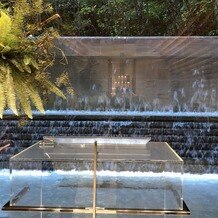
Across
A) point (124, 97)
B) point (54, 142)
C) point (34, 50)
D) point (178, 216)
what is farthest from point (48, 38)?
point (124, 97)

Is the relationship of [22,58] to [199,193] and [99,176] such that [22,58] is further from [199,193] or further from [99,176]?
[199,193]

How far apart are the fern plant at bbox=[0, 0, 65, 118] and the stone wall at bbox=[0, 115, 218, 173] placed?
17.0 feet

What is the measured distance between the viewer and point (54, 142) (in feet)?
8.48

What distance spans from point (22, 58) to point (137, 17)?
9.19 m

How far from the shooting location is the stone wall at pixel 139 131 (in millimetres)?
7539

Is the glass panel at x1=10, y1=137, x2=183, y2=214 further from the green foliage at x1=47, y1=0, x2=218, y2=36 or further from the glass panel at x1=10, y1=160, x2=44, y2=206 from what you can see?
the green foliage at x1=47, y1=0, x2=218, y2=36

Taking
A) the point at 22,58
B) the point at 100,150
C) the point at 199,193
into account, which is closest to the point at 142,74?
the point at 199,193

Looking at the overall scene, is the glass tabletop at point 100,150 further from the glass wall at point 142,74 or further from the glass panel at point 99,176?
the glass wall at point 142,74

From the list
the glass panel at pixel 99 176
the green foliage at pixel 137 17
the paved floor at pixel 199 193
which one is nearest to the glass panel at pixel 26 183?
the glass panel at pixel 99 176

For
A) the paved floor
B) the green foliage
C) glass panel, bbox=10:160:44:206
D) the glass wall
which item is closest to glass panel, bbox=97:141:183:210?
glass panel, bbox=10:160:44:206

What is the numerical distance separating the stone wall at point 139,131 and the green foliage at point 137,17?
3017mm

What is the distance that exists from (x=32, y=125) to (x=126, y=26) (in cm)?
399

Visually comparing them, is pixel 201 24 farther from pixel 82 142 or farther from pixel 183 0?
pixel 82 142

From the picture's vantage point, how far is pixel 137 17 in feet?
36.6
